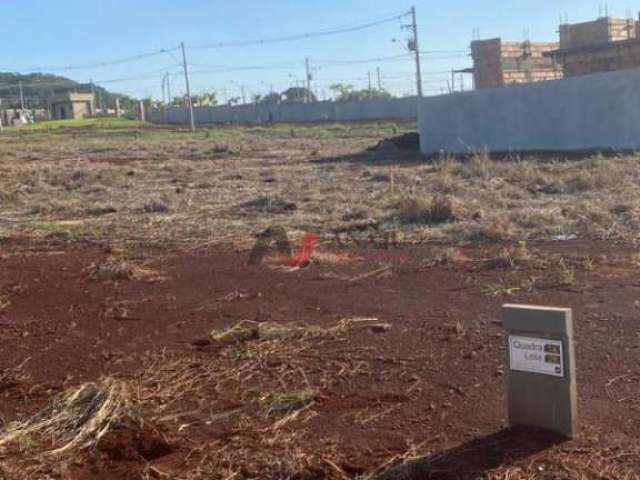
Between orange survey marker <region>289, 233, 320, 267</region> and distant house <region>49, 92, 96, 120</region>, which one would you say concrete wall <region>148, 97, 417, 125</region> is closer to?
distant house <region>49, 92, 96, 120</region>

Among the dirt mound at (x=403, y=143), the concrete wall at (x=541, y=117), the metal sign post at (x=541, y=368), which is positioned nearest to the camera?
the metal sign post at (x=541, y=368)

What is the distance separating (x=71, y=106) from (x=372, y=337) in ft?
402

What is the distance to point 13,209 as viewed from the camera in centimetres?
1727

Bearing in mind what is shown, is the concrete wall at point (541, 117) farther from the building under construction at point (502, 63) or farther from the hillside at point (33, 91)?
the hillside at point (33, 91)

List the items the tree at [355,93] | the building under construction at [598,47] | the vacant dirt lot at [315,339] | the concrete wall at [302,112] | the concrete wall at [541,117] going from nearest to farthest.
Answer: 1. the vacant dirt lot at [315,339]
2. the concrete wall at [541,117]
3. the building under construction at [598,47]
4. the concrete wall at [302,112]
5. the tree at [355,93]

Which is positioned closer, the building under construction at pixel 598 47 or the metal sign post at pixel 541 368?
the metal sign post at pixel 541 368

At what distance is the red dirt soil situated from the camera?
4406mm

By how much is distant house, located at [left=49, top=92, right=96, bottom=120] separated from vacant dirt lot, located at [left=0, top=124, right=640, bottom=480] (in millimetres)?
112775

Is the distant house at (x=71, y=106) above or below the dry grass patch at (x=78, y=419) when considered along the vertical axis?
above

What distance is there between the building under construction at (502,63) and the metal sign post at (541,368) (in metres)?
54.8

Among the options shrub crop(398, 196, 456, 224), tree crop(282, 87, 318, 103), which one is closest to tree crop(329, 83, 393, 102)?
tree crop(282, 87, 318, 103)

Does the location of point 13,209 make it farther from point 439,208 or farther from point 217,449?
point 217,449

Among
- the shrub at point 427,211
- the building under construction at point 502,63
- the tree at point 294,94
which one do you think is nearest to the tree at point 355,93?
the tree at point 294,94

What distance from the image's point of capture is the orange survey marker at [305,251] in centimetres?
970
